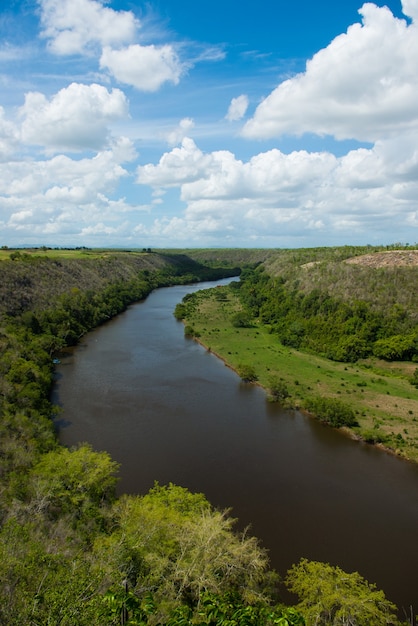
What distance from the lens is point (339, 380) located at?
5166cm

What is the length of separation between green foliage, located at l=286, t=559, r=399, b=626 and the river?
14.2ft

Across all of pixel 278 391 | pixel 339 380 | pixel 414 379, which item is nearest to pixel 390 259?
pixel 414 379

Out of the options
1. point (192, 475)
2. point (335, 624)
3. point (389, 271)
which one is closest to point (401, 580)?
point (335, 624)

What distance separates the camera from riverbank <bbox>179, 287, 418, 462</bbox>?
37562mm

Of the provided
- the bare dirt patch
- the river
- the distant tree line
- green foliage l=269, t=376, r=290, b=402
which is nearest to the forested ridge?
the river

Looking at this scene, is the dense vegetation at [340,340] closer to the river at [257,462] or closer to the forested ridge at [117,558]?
the river at [257,462]

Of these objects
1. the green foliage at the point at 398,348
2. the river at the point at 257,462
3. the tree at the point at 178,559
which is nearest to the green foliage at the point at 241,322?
the river at the point at 257,462

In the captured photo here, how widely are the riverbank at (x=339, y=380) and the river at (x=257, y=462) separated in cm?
240

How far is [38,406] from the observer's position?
3572 cm

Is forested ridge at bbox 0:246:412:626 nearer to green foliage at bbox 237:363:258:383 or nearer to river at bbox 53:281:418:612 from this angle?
river at bbox 53:281:418:612

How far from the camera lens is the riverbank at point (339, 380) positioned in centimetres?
3756

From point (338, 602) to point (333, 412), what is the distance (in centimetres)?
2379

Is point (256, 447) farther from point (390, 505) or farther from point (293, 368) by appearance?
point (293, 368)

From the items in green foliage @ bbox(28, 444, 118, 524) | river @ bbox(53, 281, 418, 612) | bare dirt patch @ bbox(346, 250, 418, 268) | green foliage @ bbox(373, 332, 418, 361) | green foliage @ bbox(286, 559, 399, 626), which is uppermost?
bare dirt patch @ bbox(346, 250, 418, 268)
